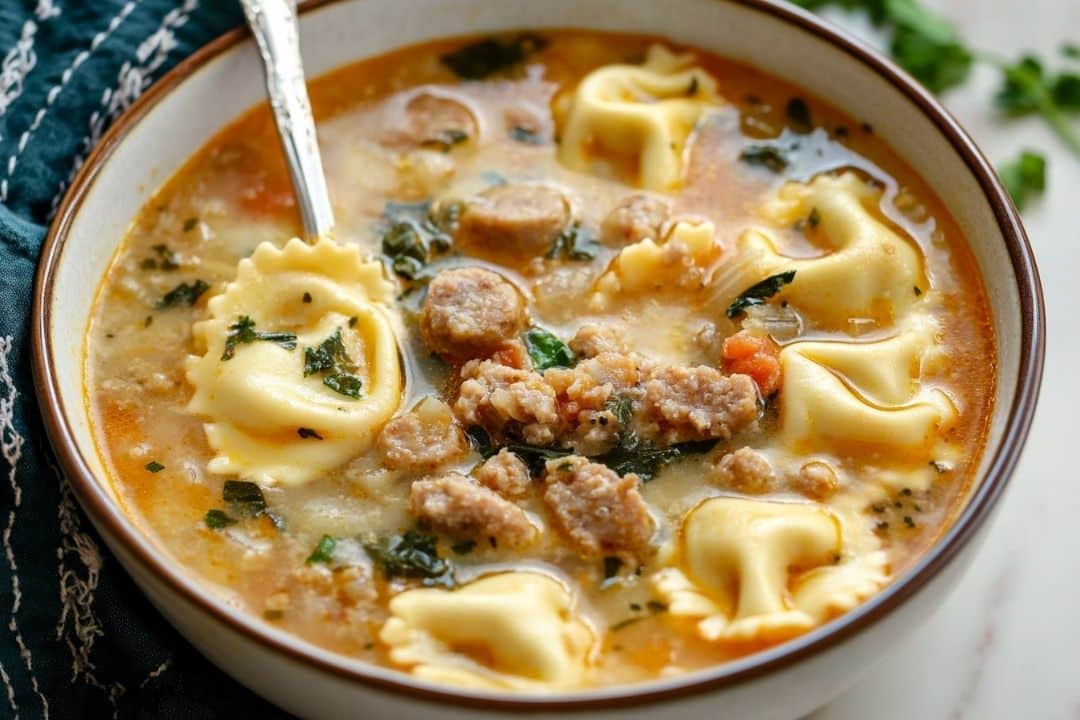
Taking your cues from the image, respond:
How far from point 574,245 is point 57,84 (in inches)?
79.6

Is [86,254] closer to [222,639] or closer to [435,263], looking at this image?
[435,263]

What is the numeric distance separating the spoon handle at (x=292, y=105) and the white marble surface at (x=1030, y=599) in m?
2.51

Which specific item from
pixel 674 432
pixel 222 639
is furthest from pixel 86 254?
pixel 674 432

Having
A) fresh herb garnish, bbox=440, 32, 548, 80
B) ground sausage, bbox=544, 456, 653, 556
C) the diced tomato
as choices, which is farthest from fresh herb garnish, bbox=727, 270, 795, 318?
fresh herb garnish, bbox=440, 32, 548, 80

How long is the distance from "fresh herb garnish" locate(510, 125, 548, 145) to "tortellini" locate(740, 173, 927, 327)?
3.18 ft

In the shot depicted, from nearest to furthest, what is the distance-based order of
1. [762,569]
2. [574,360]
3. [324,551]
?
[762,569], [324,551], [574,360]

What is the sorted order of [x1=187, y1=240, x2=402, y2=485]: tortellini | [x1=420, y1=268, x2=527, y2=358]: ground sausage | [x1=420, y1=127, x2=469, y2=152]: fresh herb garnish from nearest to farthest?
[x1=187, y1=240, x2=402, y2=485]: tortellini
[x1=420, y1=268, x2=527, y2=358]: ground sausage
[x1=420, y1=127, x2=469, y2=152]: fresh herb garnish

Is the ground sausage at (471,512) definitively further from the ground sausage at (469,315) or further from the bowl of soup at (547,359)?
the ground sausage at (469,315)

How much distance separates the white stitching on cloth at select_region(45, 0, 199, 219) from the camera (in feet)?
17.4

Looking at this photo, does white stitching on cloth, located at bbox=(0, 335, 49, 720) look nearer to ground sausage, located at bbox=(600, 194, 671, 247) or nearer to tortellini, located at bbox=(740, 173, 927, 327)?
ground sausage, located at bbox=(600, 194, 671, 247)

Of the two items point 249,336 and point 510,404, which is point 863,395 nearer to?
point 510,404

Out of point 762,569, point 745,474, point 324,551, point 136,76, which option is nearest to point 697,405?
point 745,474

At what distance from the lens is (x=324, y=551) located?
4.18m

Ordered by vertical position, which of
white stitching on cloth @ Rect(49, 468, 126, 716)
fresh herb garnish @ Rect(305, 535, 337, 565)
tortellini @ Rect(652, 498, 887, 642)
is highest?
tortellini @ Rect(652, 498, 887, 642)
